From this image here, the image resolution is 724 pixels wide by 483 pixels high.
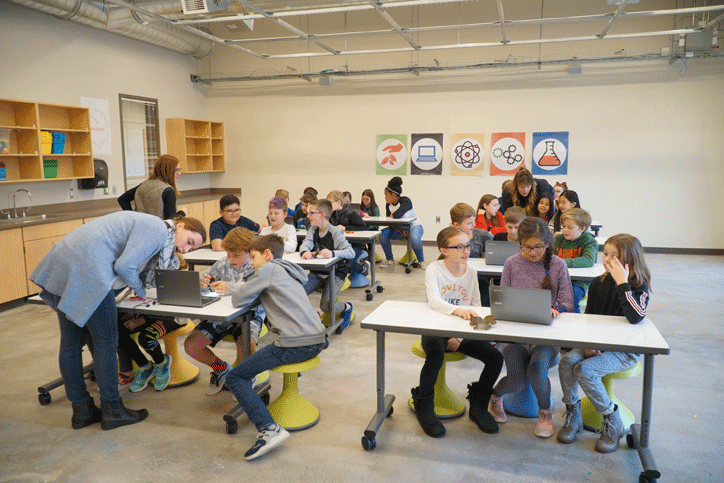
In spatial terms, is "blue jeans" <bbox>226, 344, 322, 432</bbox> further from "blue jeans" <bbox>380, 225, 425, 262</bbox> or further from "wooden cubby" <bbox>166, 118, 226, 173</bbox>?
"wooden cubby" <bbox>166, 118, 226, 173</bbox>

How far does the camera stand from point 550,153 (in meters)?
8.39

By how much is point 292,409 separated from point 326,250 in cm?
175

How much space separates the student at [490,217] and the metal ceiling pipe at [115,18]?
413 centimetres

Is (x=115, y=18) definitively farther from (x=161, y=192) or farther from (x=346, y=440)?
(x=346, y=440)

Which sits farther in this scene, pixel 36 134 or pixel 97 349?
pixel 36 134

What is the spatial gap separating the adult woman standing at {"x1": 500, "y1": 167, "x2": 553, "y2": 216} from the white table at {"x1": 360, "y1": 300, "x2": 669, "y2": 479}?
2.46m

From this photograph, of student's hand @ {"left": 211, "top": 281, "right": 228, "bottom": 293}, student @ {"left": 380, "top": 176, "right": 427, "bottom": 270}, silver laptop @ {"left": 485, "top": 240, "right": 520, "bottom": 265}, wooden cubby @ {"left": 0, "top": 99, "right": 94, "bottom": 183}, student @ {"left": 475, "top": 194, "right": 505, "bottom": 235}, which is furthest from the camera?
student @ {"left": 380, "top": 176, "right": 427, "bottom": 270}

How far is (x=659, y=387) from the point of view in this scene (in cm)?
341

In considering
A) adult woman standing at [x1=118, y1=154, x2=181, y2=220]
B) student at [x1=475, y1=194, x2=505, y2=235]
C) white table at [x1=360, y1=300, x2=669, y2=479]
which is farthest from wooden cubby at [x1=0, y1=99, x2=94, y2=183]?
white table at [x1=360, y1=300, x2=669, y2=479]

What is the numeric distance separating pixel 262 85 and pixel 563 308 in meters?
7.83

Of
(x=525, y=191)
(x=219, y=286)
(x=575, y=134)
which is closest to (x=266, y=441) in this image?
(x=219, y=286)

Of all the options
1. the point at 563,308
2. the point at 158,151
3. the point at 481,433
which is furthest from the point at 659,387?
the point at 158,151

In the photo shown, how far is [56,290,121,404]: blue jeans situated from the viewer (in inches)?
111

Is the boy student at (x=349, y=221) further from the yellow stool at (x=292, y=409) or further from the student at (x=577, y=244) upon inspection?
the yellow stool at (x=292, y=409)
